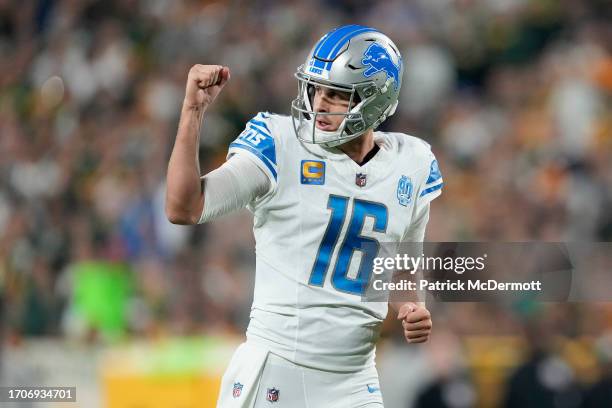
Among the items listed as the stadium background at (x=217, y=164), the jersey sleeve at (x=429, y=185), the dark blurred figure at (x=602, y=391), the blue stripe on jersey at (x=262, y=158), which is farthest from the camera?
the stadium background at (x=217, y=164)

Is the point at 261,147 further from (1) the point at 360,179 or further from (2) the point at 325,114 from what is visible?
(1) the point at 360,179

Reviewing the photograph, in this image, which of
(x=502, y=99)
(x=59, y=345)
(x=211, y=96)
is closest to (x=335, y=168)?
(x=211, y=96)

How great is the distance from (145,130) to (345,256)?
5782 millimetres

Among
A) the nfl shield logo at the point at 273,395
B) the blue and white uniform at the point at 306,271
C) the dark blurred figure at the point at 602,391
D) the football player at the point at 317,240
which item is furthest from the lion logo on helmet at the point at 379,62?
the dark blurred figure at the point at 602,391

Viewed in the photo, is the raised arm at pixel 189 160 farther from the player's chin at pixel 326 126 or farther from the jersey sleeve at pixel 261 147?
the player's chin at pixel 326 126

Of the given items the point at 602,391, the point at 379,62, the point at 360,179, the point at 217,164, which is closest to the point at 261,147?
the point at 360,179

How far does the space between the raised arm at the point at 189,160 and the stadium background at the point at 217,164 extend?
3.27 metres

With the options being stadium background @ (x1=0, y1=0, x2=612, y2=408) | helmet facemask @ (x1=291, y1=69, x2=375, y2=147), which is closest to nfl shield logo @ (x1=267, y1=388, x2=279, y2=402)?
helmet facemask @ (x1=291, y1=69, x2=375, y2=147)

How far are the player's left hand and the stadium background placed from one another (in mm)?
2960

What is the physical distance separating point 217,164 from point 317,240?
17.5ft

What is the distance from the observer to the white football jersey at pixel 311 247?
10.8 ft

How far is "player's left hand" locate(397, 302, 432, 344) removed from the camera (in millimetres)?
3307

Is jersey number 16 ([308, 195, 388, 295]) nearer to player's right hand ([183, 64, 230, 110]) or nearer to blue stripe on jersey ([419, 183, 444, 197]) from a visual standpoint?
blue stripe on jersey ([419, 183, 444, 197])

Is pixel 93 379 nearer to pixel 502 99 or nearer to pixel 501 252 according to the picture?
pixel 501 252
